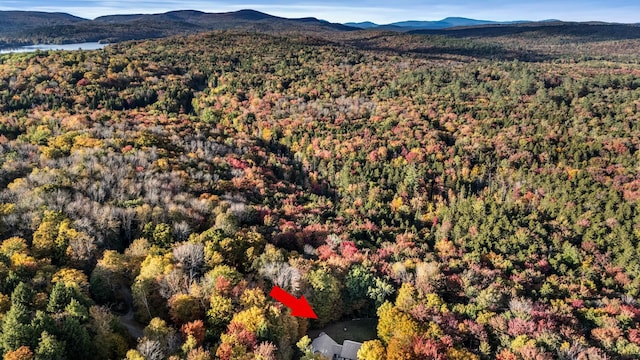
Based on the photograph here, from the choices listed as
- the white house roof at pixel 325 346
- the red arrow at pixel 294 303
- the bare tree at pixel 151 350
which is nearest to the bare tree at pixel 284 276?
the red arrow at pixel 294 303

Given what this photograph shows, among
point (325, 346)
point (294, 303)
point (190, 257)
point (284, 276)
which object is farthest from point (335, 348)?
point (190, 257)

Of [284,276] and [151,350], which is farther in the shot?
[284,276]

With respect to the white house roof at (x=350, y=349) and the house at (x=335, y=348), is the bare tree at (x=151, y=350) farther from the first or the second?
the white house roof at (x=350, y=349)

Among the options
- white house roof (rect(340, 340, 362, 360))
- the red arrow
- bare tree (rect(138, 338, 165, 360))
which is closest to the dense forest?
bare tree (rect(138, 338, 165, 360))

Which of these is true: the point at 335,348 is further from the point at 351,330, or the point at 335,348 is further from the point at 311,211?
the point at 311,211

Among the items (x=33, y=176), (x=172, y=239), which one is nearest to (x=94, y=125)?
(x=33, y=176)

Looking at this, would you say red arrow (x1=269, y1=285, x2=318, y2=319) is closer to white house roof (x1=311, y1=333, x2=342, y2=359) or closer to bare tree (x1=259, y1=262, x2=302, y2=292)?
bare tree (x1=259, y1=262, x2=302, y2=292)
